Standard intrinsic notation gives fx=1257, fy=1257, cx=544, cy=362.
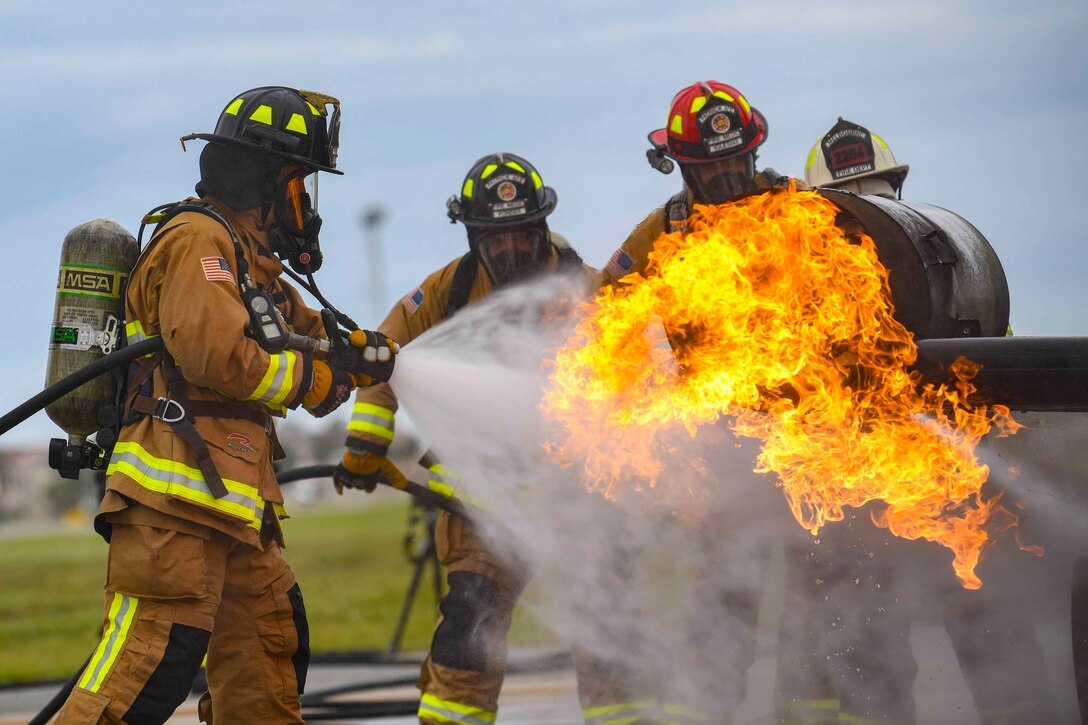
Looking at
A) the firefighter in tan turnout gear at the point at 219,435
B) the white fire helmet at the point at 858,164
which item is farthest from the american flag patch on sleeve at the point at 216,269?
the white fire helmet at the point at 858,164

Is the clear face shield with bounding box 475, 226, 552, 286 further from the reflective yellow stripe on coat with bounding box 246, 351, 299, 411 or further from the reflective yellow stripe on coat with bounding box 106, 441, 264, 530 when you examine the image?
the reflective yellow stripe on coat with bounding box 106, 441, 264, 530

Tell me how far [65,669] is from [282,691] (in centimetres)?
520

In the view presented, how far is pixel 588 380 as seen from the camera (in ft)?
15.0

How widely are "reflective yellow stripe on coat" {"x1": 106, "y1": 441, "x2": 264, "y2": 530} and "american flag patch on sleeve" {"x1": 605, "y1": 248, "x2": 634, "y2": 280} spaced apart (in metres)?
1.89

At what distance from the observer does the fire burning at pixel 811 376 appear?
411cm

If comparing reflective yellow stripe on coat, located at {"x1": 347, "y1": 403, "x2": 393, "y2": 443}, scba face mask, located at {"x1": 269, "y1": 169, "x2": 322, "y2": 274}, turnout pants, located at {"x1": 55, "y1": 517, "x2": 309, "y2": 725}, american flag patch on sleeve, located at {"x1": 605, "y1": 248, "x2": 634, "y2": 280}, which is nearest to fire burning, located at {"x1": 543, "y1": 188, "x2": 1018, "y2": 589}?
american flag patch on sleeve, located at {"x1": 605, "y1": 248, "x2": 634, "y2": 280}

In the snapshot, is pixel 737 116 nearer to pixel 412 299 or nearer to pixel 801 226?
pixel 801 226

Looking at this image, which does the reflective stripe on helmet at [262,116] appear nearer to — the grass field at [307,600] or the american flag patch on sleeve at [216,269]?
the american flag patch on sleeve at [216,269]

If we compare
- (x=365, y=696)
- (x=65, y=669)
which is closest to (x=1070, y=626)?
(x=365, y=696)

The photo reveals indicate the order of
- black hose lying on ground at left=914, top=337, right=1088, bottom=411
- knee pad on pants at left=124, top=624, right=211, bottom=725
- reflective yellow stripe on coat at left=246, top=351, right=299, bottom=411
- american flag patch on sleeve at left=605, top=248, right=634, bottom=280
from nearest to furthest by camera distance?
knee pad on pants at left=124, top=624, right=211, bottom=725 → reflective yellow stripe on coat at left=246, top=351, right=299, bottom=411 → black hose lying on ground at left=914, top=337, right=1088, bottom=411 → american flag patch on sleeve at left=605, top=248, right=634, bottom=280

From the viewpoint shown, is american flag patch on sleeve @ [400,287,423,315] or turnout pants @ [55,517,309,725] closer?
turnout pants @ [55,517,309,725]

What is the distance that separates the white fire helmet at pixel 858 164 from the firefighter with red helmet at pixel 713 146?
3.91ft

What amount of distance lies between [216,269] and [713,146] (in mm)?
1997

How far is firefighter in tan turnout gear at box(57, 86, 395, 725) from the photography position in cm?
358
